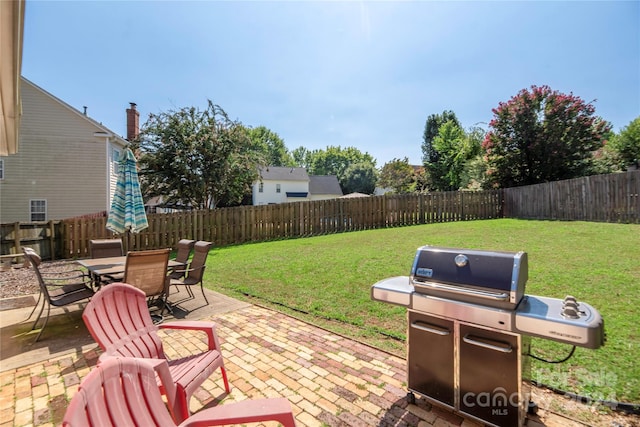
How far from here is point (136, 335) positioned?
7.46 ft

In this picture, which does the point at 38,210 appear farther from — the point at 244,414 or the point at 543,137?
the point at 543,137

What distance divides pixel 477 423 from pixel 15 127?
293 inches

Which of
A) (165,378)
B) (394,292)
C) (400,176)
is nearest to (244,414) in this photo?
(165,378)

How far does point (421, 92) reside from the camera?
43.7ft

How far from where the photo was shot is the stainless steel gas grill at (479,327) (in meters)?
1.76

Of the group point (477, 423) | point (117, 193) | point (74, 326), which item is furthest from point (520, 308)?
point (117, 193)

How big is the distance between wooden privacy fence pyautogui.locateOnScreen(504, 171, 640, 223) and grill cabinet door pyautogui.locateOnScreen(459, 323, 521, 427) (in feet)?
38.5

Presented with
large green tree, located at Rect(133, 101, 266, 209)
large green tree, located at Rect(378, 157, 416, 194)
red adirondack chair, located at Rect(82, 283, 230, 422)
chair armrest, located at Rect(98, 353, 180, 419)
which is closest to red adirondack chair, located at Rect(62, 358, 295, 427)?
chair armrest, located at Rect(98, 353, 180, 419)

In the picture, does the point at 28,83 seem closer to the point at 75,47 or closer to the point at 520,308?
the point at 75,47

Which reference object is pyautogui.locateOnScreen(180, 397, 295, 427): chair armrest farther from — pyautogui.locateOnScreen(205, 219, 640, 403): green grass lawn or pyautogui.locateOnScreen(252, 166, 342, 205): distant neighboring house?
pyautogui.locateOnScreen(252, 166, 342, 205): distant neighboring house

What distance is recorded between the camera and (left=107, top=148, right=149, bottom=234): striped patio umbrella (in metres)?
5.65

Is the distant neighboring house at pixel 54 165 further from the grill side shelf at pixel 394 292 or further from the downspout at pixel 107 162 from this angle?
the grill side shelf at pixel 394 292

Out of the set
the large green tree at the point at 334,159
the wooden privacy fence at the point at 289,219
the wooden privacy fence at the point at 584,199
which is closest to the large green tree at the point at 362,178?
the large green tree at the point at 334,159

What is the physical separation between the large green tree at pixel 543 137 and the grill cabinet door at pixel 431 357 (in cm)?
1856
